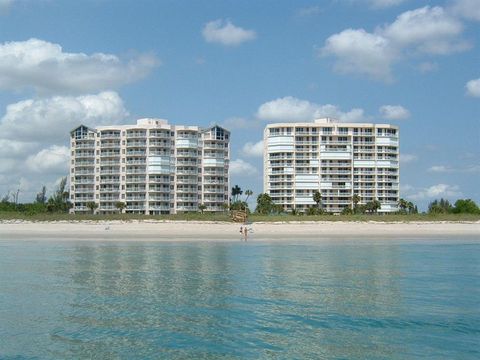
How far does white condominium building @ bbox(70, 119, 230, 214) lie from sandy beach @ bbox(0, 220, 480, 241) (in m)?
32.2

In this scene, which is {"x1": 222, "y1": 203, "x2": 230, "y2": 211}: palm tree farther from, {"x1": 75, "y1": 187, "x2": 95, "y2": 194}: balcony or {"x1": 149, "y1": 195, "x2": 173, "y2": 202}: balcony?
{"x1": 75, "y1": 187, "x2": 95, "y2": 194}: balcony

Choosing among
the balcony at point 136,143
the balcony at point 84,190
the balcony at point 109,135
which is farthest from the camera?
the balcony at point 109,135

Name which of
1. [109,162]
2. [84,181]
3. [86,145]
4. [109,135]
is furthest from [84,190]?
[109,135]

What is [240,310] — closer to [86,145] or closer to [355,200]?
[355,200]

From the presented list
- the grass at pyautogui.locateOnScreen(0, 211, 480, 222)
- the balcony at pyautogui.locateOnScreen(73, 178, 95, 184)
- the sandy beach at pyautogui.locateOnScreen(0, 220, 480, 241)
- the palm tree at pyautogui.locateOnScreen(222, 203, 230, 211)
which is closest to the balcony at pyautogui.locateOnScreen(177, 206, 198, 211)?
the palm tree at pyautogui.locateOnScreen(222, 203, 230, 211)

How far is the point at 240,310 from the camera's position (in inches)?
767

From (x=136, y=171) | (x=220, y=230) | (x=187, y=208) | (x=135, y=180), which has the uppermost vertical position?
(x=136, y=171)

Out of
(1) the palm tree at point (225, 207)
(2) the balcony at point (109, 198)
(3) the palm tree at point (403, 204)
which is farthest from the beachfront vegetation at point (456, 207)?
(2) the balcony at point (109, 198)

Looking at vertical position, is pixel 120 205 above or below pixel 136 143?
below

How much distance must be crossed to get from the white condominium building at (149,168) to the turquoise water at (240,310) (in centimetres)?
8070

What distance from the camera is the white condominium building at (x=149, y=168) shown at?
115500 millimetres

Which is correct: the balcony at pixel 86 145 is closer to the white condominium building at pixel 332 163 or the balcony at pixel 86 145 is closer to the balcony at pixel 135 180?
the balcony at pixel 135 180

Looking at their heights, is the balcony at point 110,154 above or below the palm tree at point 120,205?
above

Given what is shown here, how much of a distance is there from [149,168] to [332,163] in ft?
130
